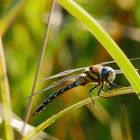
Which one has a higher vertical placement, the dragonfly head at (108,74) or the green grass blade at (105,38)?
the green grass blade at (105,38)

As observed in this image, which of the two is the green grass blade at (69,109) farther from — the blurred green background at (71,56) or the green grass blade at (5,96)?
the blurred green background at (71,56)

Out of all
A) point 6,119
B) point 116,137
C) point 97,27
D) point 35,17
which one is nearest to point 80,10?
point 97,27

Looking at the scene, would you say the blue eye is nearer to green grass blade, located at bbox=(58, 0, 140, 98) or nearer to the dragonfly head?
the dragonfly head

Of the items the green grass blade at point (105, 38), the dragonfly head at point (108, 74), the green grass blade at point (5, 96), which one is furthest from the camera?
the dragonfly head at point (108, 74)

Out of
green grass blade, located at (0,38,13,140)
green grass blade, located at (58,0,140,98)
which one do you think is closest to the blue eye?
green grass blade, located at (0,38,13,140)

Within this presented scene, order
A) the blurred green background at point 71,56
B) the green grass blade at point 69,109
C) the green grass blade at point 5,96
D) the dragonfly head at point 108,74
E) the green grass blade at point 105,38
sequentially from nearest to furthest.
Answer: the green grass blade at point 105,38
the green grass blade at point 69,109
the green grass blade at point 5,96
the dragonfly head at point 108,74
the blurred green background at point 71,56

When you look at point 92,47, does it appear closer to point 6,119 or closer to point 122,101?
point 122,101

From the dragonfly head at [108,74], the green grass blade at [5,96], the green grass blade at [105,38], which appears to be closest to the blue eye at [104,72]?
the dragonfly head at [108,74]
